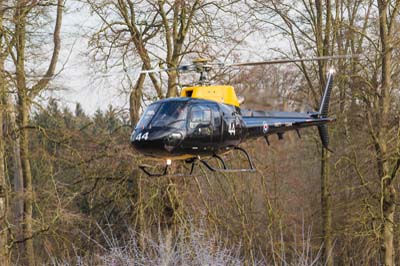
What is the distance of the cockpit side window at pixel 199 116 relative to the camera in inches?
410

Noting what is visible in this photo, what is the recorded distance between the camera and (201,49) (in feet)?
53.0

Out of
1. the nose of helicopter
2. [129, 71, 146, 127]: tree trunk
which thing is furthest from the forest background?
the nose of helicopter

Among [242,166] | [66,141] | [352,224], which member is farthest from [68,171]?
[352,224]

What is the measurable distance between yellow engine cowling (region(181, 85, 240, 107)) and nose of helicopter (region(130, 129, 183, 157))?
34.9 inches

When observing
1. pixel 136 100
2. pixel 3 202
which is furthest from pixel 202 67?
pixel 3 202

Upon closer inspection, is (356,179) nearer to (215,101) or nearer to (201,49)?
(201,49)

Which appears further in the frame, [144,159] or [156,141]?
[144,159]

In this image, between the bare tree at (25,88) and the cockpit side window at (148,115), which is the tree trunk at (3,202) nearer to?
the bare tree at (25,88)

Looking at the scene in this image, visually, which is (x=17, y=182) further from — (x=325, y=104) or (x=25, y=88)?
(x=325, y=104)

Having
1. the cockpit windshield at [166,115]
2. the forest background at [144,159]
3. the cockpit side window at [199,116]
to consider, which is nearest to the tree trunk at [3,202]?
the forest background at [144,159]

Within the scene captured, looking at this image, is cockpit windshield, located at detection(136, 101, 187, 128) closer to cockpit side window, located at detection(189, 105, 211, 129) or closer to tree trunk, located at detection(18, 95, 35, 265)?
cockpit side window, located at detection(189, 105, 211, 129)

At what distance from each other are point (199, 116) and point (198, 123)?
11cm

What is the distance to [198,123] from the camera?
1048cm

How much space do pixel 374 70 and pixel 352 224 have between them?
3726 millimetres
